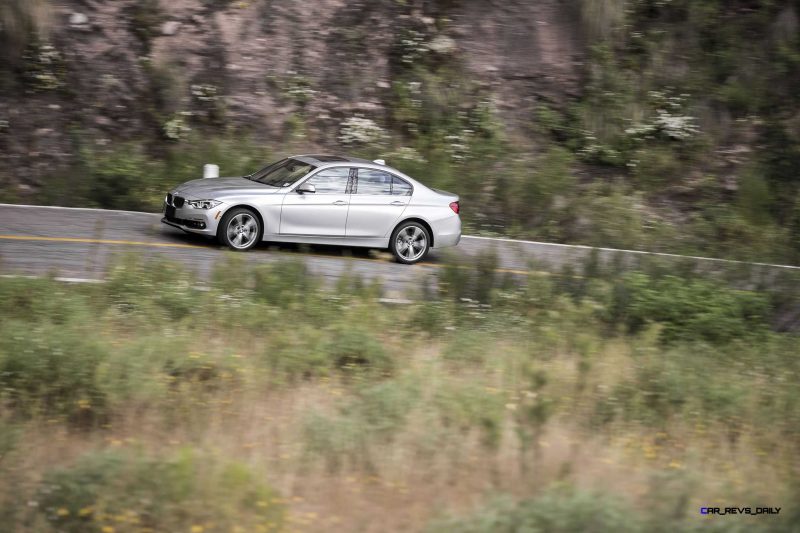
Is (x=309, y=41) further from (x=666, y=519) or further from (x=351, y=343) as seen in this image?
(x=666, y=519)

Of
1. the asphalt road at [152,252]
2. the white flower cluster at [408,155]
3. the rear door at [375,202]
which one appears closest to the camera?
the asphalt road at [152,252]

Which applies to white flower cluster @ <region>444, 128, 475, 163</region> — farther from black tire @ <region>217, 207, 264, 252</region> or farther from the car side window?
black tire @ <region>217, 207, 264, 252</region>

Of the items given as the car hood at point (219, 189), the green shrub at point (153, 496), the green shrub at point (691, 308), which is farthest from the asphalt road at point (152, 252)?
the green shrub at point (153, 496)

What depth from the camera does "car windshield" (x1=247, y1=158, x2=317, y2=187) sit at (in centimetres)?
1447

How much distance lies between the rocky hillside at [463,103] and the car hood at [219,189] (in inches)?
137

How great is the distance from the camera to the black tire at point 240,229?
13883 mm

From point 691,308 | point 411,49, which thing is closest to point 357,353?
point 691,308

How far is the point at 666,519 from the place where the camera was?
5.60m

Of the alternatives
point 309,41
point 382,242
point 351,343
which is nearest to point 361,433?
point 351,343

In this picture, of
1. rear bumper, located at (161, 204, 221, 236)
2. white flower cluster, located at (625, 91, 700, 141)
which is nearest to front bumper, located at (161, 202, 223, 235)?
rear bumper, located at (161, 204, 221, 236)

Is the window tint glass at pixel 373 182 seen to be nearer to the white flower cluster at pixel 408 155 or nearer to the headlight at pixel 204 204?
the headlight at pixel 204 204

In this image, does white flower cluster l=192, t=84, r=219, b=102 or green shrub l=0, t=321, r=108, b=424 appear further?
white flower cluster l=192, t=84, r=219, b=102

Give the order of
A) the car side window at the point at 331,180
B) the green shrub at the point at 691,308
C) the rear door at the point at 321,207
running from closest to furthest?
1. the green shrub at the point at 691,308
2. the rear door at the point at 321,207
3. the car side window at the point at 331,180

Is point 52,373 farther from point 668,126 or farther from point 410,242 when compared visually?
point 668,126
